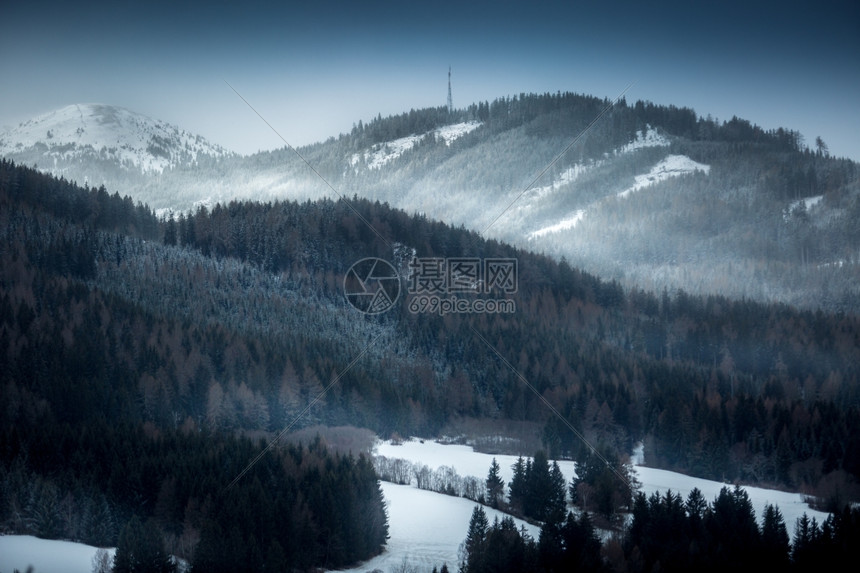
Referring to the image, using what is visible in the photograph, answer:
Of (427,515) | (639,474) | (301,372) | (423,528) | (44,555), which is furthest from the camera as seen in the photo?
(301,372)

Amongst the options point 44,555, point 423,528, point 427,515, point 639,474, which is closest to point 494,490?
point 427,515

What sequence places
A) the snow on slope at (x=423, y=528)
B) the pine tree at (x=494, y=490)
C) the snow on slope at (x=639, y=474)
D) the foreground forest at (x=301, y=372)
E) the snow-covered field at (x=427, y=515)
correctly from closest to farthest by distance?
1. the snow-covered field at (x=427, y=515)
2. the snow on slope at (x=423, y=528)
3. the foreground forest at (x=301, y=372)
4. the pine tree at (x=494, y=490)
5. the snow on slope at (x=639, y=474)

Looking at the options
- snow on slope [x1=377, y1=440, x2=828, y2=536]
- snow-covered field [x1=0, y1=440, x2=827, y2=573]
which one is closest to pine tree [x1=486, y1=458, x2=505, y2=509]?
snow-covered field [x1=0, y1=440, x2=827, y2=573]

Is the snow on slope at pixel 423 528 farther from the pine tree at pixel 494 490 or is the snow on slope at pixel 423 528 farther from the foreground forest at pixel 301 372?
the foreground forest at pixel 301 372

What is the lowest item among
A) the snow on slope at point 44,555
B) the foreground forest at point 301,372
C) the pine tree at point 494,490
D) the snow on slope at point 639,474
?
the snow on slope at point 639,474

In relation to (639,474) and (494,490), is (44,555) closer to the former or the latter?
→ (494,490)

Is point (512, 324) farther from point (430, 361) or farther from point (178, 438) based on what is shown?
point (178, 438)

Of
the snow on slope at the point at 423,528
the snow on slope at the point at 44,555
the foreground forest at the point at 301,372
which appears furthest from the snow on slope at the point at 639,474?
the snow on slope at the point at 44,555
